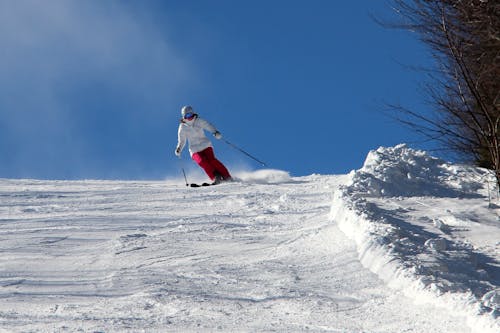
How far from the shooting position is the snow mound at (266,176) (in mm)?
14320

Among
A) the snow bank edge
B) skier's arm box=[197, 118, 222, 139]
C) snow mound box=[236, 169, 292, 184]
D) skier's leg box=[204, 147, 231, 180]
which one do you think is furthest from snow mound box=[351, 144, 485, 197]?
skier's arm box=[197, 118, 222, 139]

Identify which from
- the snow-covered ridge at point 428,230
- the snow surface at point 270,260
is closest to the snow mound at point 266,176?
the snow surface at point 270,260

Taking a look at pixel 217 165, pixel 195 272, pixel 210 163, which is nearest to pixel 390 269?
pixel 195 272

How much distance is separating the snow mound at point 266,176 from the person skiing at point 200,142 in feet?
1.60

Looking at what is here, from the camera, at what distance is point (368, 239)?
272 inches

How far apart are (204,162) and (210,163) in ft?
0.38

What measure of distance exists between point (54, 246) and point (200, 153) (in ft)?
21.3

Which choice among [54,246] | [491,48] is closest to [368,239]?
[54,246]

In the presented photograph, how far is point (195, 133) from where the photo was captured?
48.6ft

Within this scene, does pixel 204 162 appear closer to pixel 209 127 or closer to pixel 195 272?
pixel 209 127

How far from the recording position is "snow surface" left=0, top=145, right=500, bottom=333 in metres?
5.42

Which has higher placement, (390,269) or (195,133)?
(195,133)

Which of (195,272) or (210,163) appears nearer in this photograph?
(195,272)

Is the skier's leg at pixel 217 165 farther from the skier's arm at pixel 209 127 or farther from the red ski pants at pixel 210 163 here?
the skier's arm at pixel 209 127
